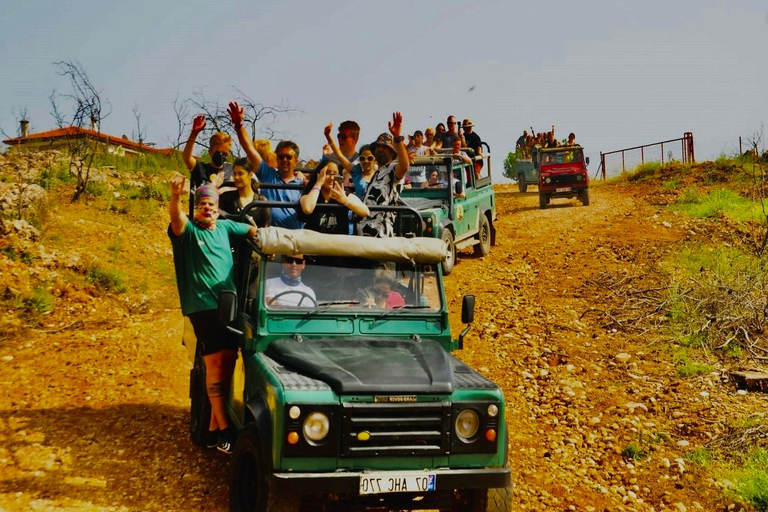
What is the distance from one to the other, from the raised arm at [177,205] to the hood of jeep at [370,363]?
1.16 m

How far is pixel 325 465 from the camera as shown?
4.61 metres

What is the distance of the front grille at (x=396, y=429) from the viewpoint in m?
4.66

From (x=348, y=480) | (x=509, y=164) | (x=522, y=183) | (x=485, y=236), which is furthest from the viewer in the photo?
(x=509, y=164)

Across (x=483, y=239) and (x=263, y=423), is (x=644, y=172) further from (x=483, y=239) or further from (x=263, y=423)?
(x=263, y=423)

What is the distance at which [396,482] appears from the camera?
4625 mm

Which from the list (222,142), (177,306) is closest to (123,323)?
(177,306)

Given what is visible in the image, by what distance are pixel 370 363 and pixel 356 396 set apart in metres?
0.36

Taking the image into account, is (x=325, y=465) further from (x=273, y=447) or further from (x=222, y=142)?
(x=222, y=142)

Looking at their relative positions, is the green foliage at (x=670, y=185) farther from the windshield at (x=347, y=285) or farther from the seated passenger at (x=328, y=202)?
the windshield at (x=347, y=285)

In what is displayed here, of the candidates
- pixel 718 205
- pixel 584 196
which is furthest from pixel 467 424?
pixel 584 196

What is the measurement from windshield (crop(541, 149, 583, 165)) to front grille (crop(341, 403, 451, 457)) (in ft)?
66.4

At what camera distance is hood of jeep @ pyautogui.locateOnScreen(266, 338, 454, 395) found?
4.74 meters

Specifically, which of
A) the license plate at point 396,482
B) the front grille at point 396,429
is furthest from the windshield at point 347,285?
the license plate at point 396,482

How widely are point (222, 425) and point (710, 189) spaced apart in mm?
20965
